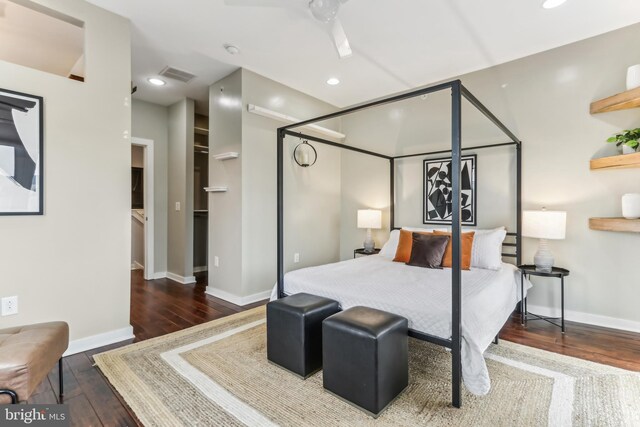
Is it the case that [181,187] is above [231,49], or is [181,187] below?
below

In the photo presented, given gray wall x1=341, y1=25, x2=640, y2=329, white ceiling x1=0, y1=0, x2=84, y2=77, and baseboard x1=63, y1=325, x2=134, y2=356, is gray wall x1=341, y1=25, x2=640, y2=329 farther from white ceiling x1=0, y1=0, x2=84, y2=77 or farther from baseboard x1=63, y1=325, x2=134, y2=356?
white ceiling x1=0, y1=0, x2=84, y2=77

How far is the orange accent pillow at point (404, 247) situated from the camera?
3.34 metres

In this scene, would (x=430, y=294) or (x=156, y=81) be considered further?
(x=156, y=81)

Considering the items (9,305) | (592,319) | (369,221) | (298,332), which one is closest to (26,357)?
(9,305)

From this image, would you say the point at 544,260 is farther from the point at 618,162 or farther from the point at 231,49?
the point at 231,49

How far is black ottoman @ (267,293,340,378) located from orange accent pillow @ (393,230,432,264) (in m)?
1.41

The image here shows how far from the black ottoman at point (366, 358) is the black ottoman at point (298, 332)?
0.20 m

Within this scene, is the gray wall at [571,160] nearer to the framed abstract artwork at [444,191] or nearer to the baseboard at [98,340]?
the framed abstract artwork at [444,191]

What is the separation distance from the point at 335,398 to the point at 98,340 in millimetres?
2025

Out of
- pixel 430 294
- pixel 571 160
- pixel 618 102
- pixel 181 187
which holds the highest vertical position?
pixel 618 102

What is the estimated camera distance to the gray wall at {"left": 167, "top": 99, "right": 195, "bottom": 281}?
15.2 feet

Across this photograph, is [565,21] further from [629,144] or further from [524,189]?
[524,189]

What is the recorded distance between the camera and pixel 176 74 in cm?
374

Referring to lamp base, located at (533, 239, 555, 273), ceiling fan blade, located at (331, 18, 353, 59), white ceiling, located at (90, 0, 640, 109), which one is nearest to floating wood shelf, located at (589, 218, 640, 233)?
lamp base, located at (533, 239, 555, 273)
